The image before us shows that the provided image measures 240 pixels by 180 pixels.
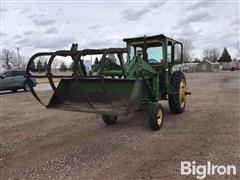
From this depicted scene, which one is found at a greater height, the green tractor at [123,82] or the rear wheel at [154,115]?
the green tractor at [123,82]

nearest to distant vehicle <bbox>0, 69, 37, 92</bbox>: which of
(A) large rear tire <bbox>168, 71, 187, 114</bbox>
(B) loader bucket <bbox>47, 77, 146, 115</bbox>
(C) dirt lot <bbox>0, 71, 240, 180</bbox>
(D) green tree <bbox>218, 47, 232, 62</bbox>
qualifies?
(C) dirt lot <bbox>0, 71, 240, 180</bbox>

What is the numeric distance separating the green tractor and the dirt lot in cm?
63

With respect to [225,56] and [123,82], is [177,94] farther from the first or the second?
[225,56]

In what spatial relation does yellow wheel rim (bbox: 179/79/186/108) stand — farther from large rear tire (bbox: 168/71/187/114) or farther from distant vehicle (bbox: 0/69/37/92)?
distant vehicle (bbox: 0/69/37/92)

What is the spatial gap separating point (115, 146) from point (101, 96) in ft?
3.89

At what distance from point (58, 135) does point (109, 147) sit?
1.68 metres

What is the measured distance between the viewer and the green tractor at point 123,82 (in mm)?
5461

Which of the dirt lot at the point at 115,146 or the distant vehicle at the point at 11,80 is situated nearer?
the dirt lot at the point at 115,146

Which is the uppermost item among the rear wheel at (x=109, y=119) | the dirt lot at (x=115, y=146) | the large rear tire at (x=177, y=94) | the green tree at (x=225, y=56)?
the green tree at (x=225, y=56)

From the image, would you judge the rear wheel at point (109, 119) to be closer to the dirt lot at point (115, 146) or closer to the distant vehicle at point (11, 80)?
the dirt lot at point (115, 146)

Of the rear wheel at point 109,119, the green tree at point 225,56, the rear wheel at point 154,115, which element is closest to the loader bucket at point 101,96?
the rear wheel at point 154,115

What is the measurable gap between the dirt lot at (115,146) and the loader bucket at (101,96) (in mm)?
723

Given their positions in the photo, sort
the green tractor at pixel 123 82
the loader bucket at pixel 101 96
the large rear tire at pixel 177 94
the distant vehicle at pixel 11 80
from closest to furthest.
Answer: the green tractor at pixel 123 82 < the loader bucket at pixel 101 96 < the large rear tire at pixel 177 94 < the distant vehicle at pixel 11 80

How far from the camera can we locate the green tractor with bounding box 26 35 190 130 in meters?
5.46
